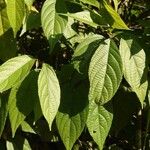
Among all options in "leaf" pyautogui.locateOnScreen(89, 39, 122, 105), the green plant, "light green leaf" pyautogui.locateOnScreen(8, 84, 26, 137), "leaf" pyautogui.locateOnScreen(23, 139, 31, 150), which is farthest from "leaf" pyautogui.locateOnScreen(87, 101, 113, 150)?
"leaf" pyautogui.locateOnScreen(23, 139, 31, 150)

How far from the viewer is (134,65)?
131 cm

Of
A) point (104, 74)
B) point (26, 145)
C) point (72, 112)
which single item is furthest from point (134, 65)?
point (26, 145)

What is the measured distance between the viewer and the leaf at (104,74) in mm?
1225

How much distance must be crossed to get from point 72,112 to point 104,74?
0.18m

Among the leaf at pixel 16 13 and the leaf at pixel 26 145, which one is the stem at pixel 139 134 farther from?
the leaf at pixel 16 13

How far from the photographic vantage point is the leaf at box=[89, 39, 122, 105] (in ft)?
4.02

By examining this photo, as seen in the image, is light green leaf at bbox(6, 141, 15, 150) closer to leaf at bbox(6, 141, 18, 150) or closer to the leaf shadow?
leaf at bbox(6, 141, 18, 150)

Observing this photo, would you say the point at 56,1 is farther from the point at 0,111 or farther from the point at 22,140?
the point at 22,140

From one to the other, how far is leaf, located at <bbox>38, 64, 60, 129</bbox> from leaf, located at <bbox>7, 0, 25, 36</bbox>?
0.15 m

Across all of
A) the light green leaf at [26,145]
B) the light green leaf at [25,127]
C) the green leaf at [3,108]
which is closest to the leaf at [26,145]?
the light green leaf at [26,145]

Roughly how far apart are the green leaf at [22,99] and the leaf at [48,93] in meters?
0.06

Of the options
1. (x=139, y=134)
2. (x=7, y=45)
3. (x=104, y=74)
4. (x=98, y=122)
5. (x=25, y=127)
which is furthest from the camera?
(x=139, y=134)

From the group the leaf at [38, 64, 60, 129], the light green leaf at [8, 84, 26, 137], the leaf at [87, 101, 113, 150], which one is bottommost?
the leaf at [87, 101, 113, 150]

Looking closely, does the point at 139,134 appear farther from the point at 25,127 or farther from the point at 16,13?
the point at 16,13
